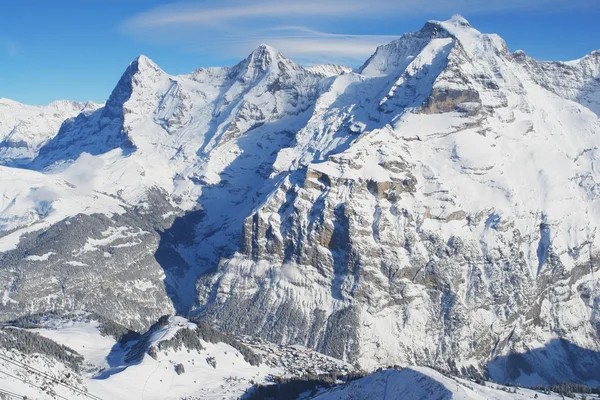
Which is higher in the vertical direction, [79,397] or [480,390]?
[480,390]

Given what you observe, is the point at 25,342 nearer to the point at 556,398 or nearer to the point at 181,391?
the point at 181,391

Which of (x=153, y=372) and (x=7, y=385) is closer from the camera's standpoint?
(x=7, y=385)

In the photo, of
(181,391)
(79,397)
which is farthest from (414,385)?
(79,397)

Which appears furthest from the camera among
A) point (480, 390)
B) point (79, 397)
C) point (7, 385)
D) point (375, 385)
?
point (375, 385)

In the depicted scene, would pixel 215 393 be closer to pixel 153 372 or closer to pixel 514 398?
pixel 153 372

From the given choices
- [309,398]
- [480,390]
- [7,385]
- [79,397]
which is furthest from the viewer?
[309,398]

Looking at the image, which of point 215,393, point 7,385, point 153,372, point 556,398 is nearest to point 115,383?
point 153,372

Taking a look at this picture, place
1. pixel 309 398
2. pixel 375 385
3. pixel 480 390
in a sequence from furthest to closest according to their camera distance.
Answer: pixel 309 398 → pixel 375 385 → pixel 480 390

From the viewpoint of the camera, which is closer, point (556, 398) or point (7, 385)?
point (7, 385)

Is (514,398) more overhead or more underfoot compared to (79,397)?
more overhead
